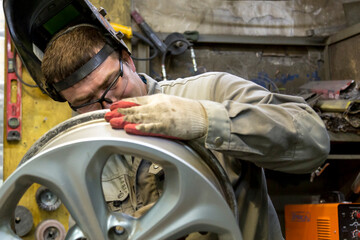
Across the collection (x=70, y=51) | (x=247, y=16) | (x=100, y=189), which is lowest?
(x=247, y=16)

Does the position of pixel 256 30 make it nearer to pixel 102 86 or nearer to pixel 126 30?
pixel 126 30

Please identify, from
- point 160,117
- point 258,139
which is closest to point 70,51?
point 160,117

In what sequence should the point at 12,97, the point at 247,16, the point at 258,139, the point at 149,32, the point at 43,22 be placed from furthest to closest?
1. the point at 247,16
2. the point at 149,32
3. the point at 12,97
4. the point at 43,22
5. the point at 258,139

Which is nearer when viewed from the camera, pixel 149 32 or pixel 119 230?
pixel 119 230

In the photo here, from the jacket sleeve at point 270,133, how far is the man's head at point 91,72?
487 mm

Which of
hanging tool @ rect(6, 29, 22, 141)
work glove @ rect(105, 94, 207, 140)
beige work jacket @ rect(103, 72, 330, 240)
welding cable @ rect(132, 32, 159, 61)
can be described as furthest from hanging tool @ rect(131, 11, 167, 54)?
work glove @ rect(105, 94, 207, 140)

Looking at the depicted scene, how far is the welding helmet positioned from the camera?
1483mm

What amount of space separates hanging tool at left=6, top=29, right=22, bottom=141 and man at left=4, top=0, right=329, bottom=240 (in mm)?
1867

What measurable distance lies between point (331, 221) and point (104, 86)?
1937mm

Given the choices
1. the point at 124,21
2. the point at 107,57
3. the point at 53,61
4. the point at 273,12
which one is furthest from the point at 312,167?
the point at 273,12

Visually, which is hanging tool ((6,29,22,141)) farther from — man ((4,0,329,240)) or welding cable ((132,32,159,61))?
man ((4,0,329,240))

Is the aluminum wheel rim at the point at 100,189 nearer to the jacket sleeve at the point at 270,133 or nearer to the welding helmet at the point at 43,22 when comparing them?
the jacket sleeve at the point at 270,133

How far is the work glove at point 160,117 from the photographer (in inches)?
35.4

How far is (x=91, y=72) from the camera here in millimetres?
1404
